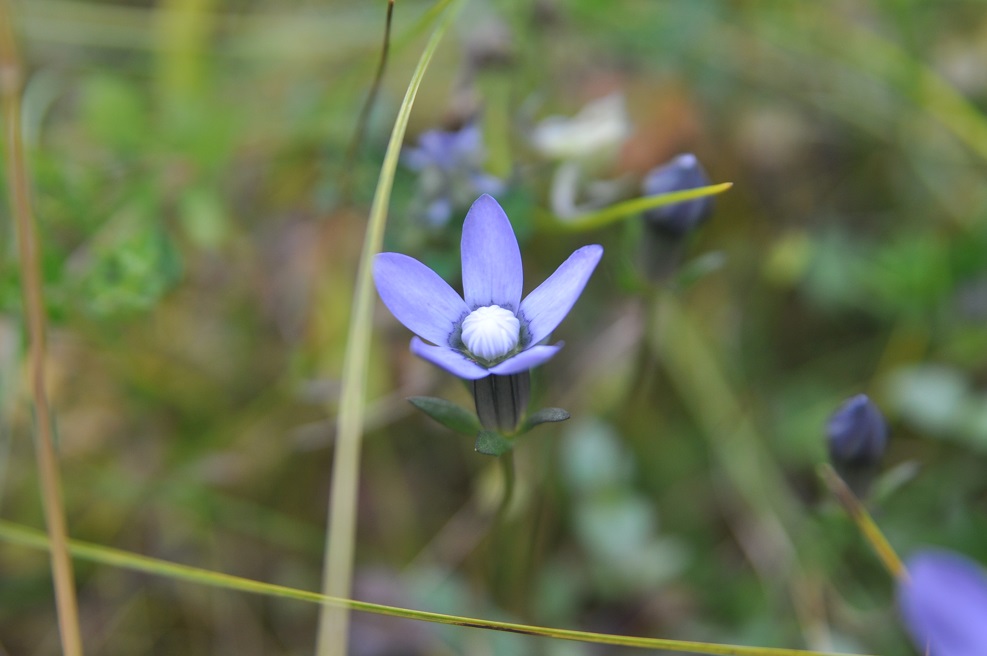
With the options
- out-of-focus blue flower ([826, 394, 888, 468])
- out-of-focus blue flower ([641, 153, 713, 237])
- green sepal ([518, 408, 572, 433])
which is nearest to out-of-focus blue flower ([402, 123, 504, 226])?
out-of-focus blue flower ([641, 153, 713, 237])

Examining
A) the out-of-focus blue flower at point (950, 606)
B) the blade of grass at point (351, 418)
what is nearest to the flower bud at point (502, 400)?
the blade of grass at point (351, 418)

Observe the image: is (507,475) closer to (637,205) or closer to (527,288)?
(637,205)

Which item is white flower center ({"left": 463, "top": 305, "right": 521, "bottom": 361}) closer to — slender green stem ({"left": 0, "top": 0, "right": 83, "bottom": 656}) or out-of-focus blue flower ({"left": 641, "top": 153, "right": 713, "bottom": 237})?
out-of-focus blue flower ({"left": 641, "top": 153, "right": 713, "bottom": 237})

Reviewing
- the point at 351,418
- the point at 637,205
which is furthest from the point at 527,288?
the point at 351,418

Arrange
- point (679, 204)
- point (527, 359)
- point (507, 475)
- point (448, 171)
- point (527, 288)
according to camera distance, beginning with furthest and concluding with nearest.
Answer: point (527, 288), point (448, 171), point (679, 204), point (507, 475), point (527, 359)

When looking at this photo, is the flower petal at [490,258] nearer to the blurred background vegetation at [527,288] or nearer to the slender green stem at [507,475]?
the slender green stem at [507,475]

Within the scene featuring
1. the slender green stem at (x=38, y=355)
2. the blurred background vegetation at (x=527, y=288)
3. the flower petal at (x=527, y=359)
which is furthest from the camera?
the blurred background vegetation at (x=527, y=288)
